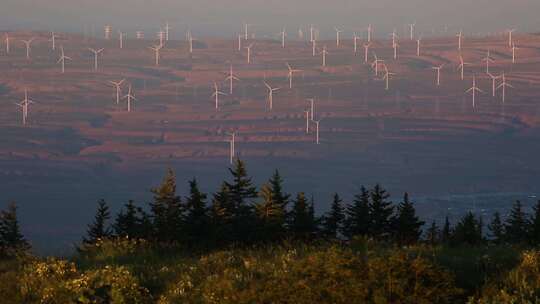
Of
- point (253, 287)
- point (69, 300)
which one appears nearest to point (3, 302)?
point (69, 300)

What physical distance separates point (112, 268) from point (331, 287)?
16.2ft

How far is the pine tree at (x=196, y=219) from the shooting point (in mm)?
25328

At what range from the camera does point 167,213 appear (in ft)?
88.4

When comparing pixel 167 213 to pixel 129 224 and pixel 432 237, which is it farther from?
pixel 432 237

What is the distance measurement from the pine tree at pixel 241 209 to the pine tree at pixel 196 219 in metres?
Answer: 0.94

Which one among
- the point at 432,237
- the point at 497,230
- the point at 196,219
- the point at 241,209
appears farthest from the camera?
the point at 497,230

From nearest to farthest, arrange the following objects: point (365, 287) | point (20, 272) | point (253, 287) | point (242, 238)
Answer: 1. point (365, 287)
2. point (253, 287)
3. point (20, 272)
4. point (242, 238)

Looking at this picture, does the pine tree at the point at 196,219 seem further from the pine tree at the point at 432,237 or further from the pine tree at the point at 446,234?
the pine tree at the point at 446,234

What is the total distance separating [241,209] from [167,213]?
235 cm

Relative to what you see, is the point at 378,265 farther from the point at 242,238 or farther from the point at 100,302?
the point at 242,238

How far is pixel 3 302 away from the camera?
17734 millimetres

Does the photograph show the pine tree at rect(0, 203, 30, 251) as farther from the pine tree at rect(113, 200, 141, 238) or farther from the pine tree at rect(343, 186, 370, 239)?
the pine tree at rect(343, 186, 370, 239)

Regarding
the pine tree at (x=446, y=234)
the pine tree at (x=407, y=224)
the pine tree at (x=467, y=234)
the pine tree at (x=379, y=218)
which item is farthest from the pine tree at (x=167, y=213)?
the pine tree at (x=467, y=234)

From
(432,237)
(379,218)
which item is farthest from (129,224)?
(432,237)
